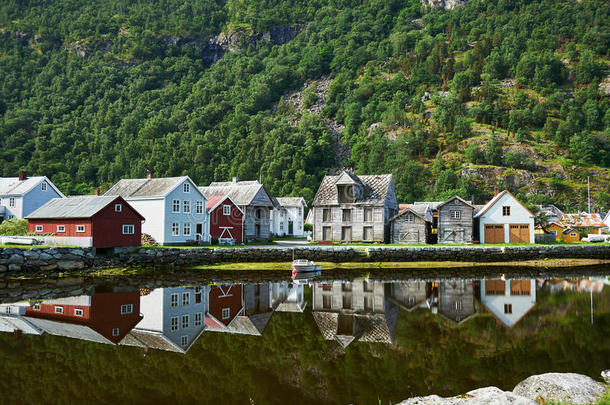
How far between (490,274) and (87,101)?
15290cm

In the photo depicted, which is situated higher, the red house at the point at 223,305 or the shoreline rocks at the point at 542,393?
the shoreline rocks at the point at 542,393

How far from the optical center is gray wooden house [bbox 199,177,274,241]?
5194cm

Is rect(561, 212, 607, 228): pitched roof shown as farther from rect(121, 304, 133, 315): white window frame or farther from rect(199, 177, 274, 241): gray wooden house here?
rect(121, 304, 133, 315): white window frame

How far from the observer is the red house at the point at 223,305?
18.8 meters

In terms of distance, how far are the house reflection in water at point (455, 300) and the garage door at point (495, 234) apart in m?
21.9

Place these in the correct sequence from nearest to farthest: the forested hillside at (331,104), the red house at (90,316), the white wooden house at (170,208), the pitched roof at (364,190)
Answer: the red house at (90,316)
the white wooden house at (170,208)
the pitched roof at (364,190)
the forested hillside at (331,104)

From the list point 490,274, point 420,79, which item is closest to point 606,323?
point 490,274

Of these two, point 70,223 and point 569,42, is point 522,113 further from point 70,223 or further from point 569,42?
point 70,223

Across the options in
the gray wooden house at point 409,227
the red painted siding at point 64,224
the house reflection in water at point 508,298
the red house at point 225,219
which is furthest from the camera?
the gray wooden house at point 409,227

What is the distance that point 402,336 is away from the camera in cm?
1652

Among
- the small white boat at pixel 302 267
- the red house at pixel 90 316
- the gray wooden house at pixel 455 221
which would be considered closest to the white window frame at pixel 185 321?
the red house at pixel 90 316

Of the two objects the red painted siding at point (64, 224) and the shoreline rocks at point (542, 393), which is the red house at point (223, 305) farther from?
the red painted siding at point (64, 224)

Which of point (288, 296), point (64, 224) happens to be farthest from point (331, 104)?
point (288, 296)

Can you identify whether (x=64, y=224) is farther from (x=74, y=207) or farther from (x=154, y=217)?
(x=154, y=217)
